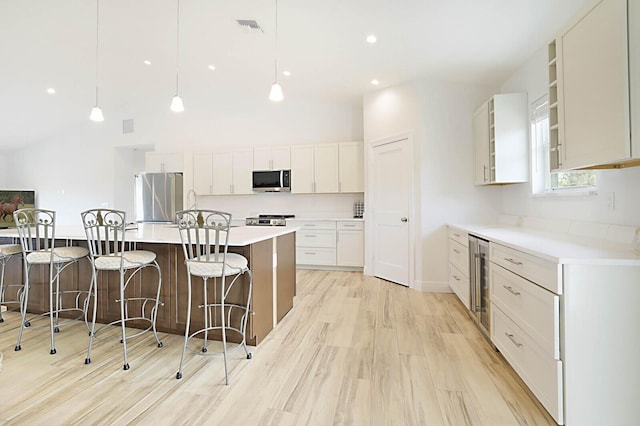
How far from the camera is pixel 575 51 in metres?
Answer: 1.84

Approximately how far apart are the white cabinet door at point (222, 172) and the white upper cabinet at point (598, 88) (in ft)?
16.4

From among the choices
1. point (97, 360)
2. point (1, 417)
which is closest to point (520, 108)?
point (97, 360)

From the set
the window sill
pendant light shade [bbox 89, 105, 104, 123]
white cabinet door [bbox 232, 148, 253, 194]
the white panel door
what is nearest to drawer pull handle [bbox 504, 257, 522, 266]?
the window sill

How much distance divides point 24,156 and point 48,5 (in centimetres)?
586

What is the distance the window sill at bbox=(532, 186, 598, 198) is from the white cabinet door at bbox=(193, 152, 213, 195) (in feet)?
16.8

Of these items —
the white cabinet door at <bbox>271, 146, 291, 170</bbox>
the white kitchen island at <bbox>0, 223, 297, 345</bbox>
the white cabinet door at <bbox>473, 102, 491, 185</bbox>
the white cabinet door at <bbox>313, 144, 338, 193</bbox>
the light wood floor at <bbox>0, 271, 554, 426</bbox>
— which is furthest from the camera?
the white cabinet door at <bbox>271, 146, 291, 170</bbox>

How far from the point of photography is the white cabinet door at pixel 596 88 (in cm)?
152

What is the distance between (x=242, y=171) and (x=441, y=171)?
3.49m

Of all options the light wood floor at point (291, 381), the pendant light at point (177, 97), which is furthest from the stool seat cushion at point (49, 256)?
the pendant light at point (177, 97)

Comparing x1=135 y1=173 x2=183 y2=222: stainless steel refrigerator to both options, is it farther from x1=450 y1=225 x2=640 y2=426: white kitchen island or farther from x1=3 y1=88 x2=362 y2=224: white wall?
x1=450 y1=225 x2=640 y2=426: white kitchen island

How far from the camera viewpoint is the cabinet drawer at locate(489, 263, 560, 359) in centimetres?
157

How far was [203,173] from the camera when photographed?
6086 mm

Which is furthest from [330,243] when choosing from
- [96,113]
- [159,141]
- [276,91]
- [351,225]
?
[159,141]

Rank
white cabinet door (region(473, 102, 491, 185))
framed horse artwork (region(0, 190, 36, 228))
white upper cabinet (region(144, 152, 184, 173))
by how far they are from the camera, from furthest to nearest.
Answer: framed horse artwork (region(0, 190, 36, 228))
white upper cabinet (region(144, 152, 184, 173))
white cabinet door (region(473, 102, 491, 185))
